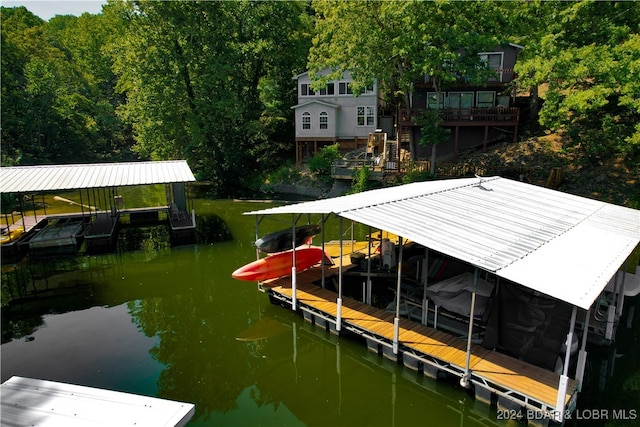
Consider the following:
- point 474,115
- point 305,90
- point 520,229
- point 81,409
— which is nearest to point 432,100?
point 474,115

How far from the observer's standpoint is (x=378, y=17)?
26109 millimetres

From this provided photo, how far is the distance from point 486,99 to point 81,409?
103 ft

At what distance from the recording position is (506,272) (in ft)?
28.3

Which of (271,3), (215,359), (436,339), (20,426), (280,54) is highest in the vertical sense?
(271,3)

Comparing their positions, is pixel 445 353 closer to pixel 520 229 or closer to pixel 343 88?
pixel 520 229

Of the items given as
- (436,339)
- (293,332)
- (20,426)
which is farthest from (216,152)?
(20,426)

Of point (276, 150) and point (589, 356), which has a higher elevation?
point (276, 150)

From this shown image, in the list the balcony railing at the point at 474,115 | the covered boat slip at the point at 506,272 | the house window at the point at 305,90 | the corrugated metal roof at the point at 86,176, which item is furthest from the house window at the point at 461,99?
the corrugated metal roof at the point at 86,176

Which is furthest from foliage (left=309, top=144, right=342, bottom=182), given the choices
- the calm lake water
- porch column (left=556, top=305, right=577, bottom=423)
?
porch column (left=556, top=305, right=577, bottom=423)

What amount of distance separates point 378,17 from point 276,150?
1637cm

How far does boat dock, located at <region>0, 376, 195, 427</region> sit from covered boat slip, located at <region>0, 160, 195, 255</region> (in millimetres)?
16401

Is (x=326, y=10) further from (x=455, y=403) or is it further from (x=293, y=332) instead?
(x=455, y=403)

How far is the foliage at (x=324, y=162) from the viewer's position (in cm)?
3253

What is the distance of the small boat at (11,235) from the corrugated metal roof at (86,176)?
2.22 m
